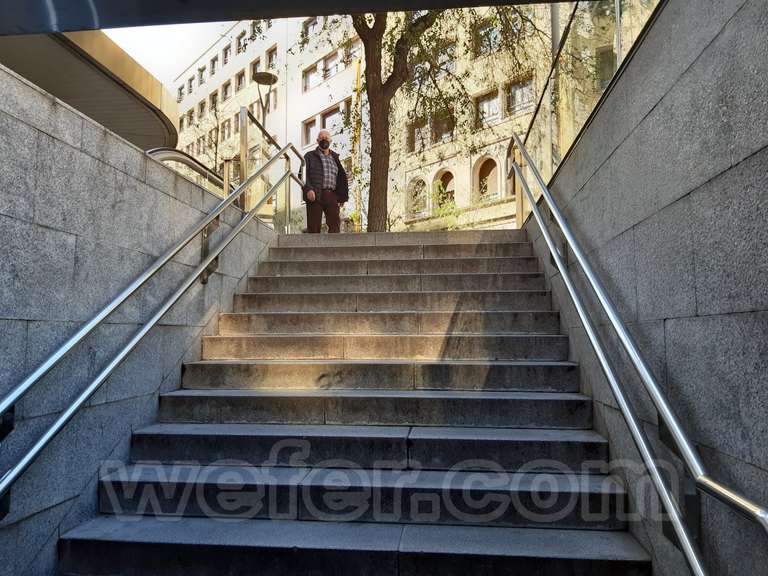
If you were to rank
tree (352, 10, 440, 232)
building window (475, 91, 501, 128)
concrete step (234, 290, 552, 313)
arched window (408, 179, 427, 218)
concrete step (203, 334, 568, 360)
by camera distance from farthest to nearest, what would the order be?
arched window (408, 179, 427, 218), building window (475, 91, 501, 128), tree (352, 10, 440, 232), concrete step (234, 290, 552, 313), concrete step (203, 334, 568, 360)

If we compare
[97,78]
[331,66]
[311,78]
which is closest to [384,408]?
[97,78]

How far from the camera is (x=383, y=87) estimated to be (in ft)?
33.8

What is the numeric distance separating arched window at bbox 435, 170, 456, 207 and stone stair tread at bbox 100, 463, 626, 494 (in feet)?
65.0

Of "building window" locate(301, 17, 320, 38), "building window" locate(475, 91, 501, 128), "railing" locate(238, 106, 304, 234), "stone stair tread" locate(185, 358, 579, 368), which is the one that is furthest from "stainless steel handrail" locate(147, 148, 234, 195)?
"building window" locate(475, 91, 501, 128)

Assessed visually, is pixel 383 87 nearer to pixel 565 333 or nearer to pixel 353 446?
pixel 565 333

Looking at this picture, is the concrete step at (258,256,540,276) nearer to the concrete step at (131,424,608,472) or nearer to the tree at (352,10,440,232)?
the concrete step at (131,424,608,472)

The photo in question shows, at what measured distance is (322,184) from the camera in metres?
8.28

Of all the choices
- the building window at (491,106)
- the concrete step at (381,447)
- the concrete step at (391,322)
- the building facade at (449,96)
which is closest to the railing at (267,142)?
the building facade at (449,96)

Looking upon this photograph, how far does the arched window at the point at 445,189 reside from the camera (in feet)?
78.0

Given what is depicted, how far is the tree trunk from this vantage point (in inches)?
399

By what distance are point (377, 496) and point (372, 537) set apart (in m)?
0.24

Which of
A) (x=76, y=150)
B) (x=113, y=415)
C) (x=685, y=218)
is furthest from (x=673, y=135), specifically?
(x=113, y=415)

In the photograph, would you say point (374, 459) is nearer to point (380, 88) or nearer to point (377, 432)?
point (377, 432)

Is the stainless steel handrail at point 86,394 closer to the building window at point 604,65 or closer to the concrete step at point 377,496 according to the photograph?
the concrete step at point 377,496
